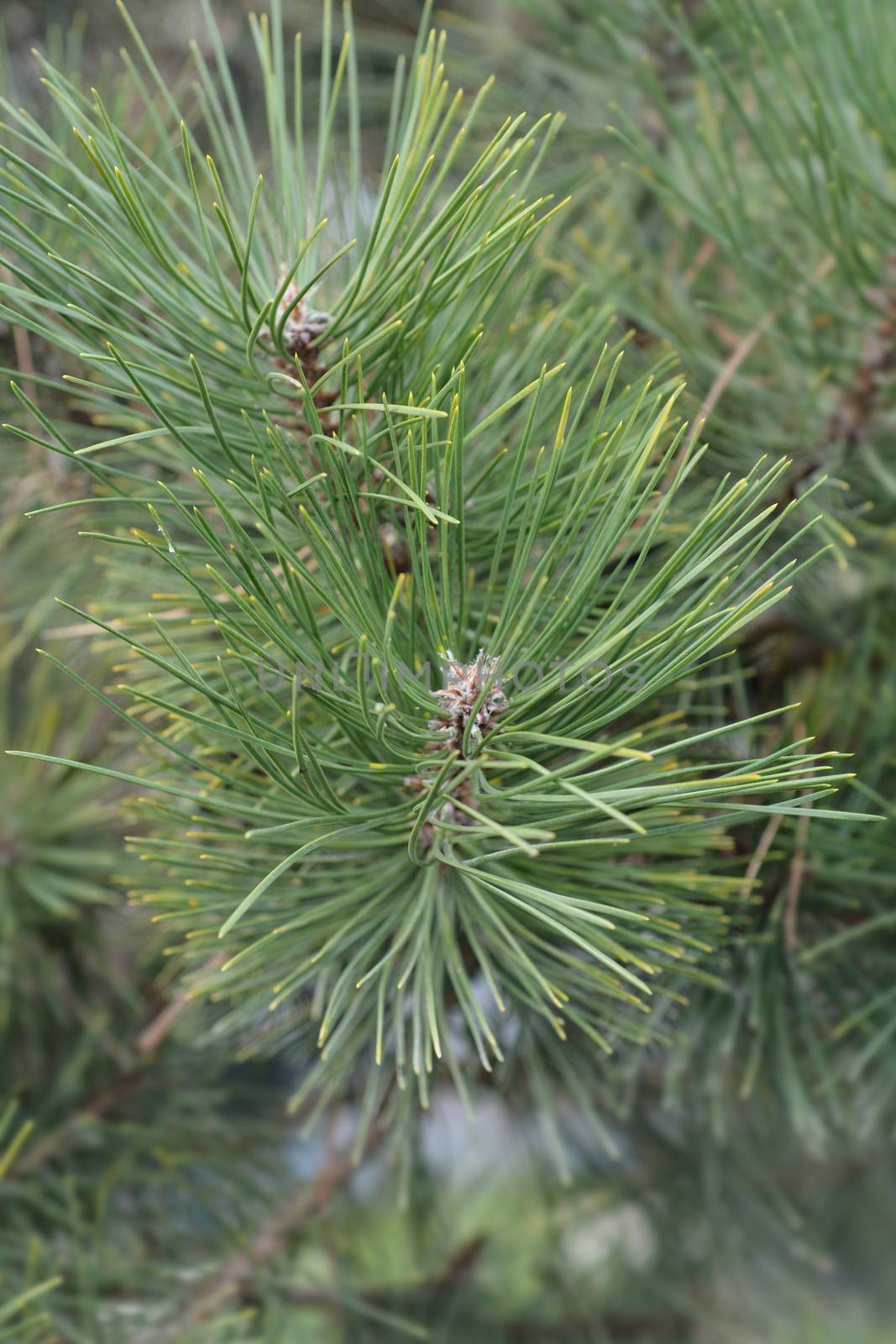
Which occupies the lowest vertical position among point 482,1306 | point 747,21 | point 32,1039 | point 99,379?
point 482,1306

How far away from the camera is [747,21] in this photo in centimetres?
37

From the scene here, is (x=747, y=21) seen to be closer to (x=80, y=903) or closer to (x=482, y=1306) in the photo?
(x=80, y=903)

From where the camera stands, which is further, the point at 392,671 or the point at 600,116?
the point at 600,116

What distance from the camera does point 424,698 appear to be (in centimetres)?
24

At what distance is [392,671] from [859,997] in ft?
0.81

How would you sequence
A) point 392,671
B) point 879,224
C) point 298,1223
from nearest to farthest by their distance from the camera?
point 392,671, point 879,224, point 298,1223

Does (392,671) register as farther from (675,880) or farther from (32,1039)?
(32,1039)

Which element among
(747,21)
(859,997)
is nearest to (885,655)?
(859,997)

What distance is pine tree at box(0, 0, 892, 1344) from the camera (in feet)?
0.77

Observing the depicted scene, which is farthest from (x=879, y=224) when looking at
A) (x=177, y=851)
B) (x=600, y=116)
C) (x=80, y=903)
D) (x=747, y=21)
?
(x=80, y=903)

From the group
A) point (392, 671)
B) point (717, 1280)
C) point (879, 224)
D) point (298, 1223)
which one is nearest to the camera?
point (392, 671)

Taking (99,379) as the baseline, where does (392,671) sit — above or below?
below

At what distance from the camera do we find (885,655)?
1.30ft

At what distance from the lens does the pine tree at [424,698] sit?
0.23 metres
